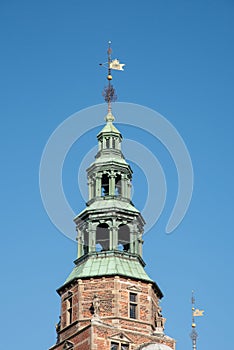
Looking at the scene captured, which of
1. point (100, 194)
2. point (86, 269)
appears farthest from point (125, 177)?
point (86, 269)

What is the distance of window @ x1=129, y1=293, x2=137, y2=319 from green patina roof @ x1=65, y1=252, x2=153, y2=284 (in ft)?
5.01

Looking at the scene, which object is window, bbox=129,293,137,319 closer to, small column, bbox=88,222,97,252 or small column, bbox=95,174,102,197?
small column, bbox=88,222,97,252

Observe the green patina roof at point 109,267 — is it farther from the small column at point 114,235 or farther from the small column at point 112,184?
the small column at point 112,184

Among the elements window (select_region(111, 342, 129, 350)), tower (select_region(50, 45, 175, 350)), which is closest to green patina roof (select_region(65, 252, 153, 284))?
tower (select_region(50, 45, 175, 350))

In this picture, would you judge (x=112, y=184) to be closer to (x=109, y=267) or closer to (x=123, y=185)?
(x=123, y=185)

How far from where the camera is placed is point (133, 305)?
100 metres

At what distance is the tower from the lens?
97.9 meters

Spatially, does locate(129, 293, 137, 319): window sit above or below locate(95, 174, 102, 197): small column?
below

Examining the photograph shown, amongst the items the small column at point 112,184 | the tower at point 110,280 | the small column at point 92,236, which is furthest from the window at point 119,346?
the small column at point 112,184

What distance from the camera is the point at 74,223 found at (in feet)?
349

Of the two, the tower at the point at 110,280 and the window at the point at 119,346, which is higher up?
the tower at the point at 110,280

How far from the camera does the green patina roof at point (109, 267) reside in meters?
101

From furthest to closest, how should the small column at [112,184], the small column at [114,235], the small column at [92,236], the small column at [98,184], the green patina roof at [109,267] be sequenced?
the small column at [98,184]
the small column at [112,184]
the small column at [92,236]
the small column at [114,235]
the green patina roof at [109,267]

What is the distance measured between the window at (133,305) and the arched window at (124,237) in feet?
18.5
